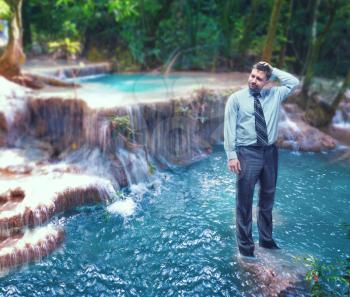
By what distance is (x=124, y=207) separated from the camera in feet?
20.9

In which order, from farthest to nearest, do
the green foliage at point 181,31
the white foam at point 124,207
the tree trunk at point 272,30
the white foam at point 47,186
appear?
the green foliage at point 181,31 < the tree trunk at point 272,30 < the white foam at point 124,207 < the white foam at point 47,186

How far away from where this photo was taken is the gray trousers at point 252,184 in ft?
13.0

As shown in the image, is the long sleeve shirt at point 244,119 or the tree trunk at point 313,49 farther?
the tree trunk at point 313,49

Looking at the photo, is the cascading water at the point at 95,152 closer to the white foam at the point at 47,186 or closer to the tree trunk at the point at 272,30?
the white foam at the point at 47,186

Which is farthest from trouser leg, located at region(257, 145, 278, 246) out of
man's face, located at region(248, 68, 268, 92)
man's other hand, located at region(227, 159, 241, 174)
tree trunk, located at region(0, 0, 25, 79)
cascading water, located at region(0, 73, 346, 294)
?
tree trunk, located at region(0, 0, 25, 79)

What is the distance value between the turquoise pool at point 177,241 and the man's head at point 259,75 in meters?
2.16

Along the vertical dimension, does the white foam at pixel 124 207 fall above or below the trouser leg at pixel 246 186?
below

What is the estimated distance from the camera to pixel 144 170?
25.0 feet

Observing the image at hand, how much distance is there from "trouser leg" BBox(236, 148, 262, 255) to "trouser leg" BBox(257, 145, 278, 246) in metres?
0.11

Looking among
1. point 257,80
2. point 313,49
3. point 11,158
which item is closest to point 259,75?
point 257,80

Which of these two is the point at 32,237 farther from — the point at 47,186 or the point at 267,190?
the point at 267,190

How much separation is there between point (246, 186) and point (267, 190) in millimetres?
326

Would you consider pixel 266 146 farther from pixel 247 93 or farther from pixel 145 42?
pixel 145 42

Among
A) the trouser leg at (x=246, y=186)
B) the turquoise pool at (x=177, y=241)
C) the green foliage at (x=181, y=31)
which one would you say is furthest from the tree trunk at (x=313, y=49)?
the trouser leg at (x=246, y=186)
